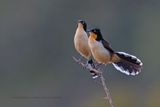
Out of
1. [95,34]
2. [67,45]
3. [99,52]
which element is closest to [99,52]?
[99,52]

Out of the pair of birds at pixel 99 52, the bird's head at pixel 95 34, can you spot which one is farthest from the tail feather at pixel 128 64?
the bird's head at pixel 95 34

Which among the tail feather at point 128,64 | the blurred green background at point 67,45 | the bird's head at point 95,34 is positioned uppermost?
the blurred green background at point 67,45

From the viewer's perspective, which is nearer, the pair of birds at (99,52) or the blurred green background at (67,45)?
the pair of birds at (99,52)

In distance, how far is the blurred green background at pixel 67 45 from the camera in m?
17.5

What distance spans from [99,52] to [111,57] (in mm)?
130

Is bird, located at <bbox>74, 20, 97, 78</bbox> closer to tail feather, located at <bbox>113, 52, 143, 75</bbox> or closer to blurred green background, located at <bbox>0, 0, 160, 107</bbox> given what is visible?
tail feather, located at <bbox>113, 52, 143, 75</bbox>

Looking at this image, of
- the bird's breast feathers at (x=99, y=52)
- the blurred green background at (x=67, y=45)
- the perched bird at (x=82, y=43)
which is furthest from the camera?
the blurred green background at (x=67, y=45)

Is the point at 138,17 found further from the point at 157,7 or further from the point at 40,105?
the point at 40,105

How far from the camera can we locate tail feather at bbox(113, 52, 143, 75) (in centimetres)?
433

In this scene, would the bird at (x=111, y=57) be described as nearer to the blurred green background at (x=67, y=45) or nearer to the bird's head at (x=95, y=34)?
the bird's head at (x=95, y=34)

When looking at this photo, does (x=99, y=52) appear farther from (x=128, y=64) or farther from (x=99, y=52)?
(x=128, y=64)

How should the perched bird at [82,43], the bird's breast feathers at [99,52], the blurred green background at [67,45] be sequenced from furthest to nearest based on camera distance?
the blurred green background at [67,45], the bird's breast feathers at [99,52], the perched bird at [82,43]

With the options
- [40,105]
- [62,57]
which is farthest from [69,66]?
[40,105]

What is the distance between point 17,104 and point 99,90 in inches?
157
